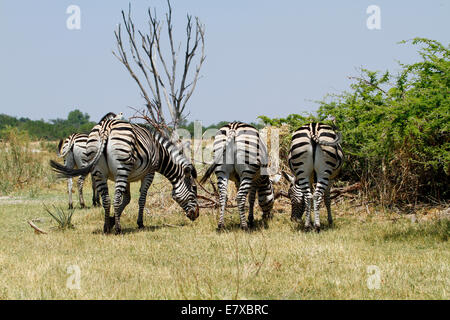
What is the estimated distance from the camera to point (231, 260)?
757 centimetres

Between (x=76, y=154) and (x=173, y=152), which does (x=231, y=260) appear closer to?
(x=173, y=152)

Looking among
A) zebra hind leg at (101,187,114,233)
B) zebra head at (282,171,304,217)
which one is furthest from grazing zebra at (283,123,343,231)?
zebra hind leg at (101,187,114,233)

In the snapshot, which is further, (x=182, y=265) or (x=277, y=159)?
(x=277, y=159)

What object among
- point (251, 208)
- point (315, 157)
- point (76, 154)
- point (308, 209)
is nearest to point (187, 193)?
point (251, 208)

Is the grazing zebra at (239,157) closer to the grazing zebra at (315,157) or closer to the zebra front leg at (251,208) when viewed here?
the grazing zebra at (315,157)

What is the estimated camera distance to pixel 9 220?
13.0 metres

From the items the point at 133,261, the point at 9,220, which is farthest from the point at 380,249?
the point at 9,220

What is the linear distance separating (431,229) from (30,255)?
736cm

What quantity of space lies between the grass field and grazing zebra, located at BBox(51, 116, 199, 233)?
72cm

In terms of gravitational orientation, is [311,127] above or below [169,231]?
above

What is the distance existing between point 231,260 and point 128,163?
3564 mm
